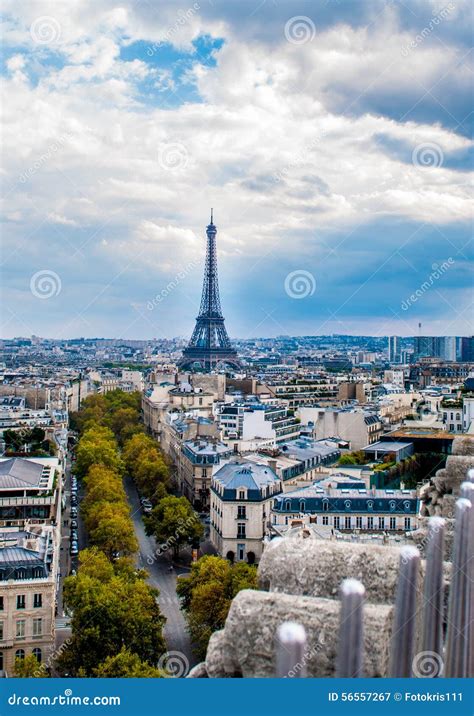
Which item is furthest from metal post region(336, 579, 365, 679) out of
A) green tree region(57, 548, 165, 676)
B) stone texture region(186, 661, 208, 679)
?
green tree region(57, 548, 165, 676)

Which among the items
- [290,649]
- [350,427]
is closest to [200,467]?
[350,427]

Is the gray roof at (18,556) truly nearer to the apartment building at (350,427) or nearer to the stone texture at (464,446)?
the stone texture at (464,446)

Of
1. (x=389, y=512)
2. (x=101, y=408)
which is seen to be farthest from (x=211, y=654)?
(x=101, y=408)

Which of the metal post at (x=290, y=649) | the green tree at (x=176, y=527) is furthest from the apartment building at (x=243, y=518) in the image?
the metal post at (x=290, y=649)

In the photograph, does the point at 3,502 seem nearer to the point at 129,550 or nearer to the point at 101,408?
the point at 129,550

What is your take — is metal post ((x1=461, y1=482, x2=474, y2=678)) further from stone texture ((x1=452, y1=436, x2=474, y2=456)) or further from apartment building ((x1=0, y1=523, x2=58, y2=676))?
apartment building ((x1=0, y1=523, x2=58, y2=676))

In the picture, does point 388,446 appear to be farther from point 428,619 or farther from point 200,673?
point 200,673

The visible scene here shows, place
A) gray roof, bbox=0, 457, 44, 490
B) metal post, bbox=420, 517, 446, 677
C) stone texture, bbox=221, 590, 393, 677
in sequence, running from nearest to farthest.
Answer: stone texture, bbox=221, 590, 393, 677
metal post, bbox=420, 517, 446, 677
gray roof, bbox=0, 457, 44, 490
